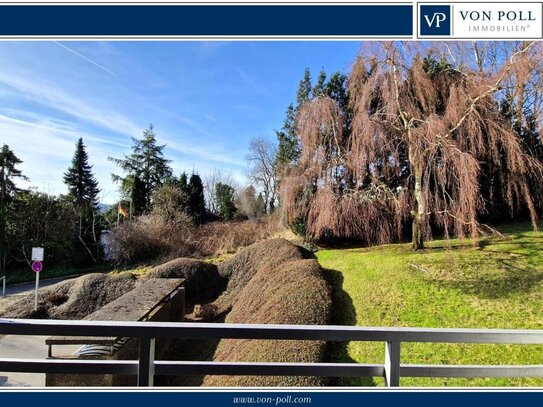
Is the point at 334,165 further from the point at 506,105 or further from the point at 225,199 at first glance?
the point at 225,199

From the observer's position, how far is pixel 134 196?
739 cm

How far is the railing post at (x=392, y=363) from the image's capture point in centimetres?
88

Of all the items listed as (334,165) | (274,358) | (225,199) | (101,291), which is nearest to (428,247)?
(334,165)

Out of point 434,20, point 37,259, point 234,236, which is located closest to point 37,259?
point 37,259

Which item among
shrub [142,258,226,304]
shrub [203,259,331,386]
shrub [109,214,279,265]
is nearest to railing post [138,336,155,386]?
shrub [203,259,331,386]

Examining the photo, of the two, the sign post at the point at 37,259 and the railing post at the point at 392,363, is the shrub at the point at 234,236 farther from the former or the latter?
the railing post at the point at 392,363

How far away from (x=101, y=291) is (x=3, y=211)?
2776 mm

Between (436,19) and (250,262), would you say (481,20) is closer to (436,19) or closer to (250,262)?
(436,19)

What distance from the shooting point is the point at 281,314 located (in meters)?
2.96

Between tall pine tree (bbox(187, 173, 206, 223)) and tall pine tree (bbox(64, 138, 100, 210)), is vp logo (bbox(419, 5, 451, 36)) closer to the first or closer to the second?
tall pine tree (bbox(64, 138, 100, 210))
